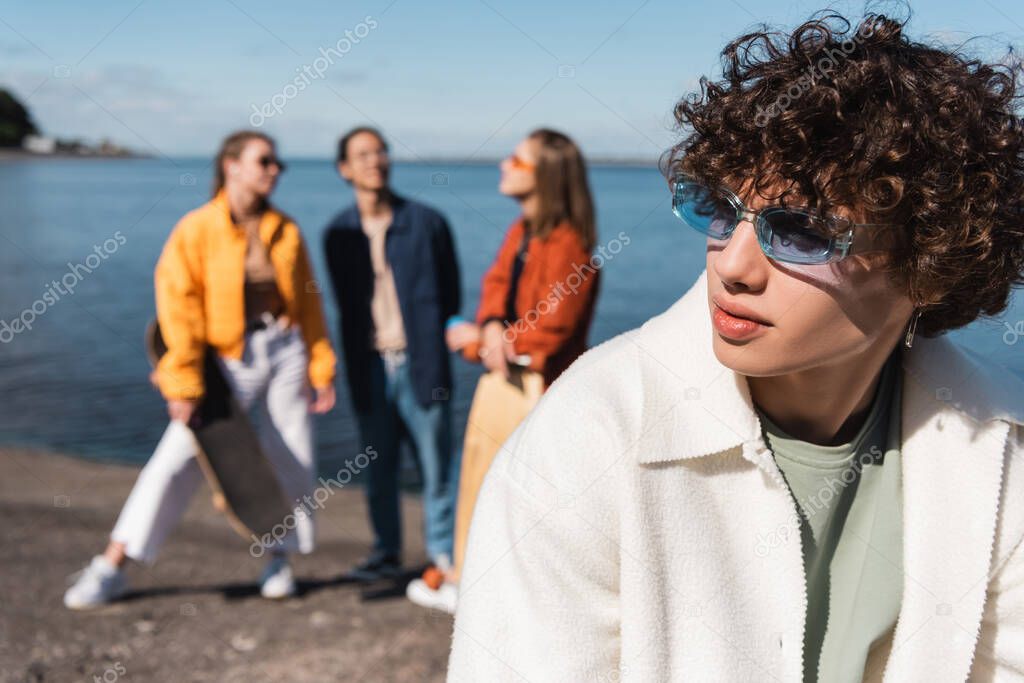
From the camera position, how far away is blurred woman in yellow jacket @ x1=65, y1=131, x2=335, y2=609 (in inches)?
198

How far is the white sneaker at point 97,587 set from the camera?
4992 mm

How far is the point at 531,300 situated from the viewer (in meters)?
4.82

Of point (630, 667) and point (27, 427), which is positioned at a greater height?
point (630, 667)

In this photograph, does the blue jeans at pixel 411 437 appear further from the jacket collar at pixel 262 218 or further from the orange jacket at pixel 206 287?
the jacket collar at pixel 262 218

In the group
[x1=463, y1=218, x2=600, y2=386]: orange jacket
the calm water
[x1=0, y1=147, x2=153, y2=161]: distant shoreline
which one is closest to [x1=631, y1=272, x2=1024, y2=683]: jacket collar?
the calm water

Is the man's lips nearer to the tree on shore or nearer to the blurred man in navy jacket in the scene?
the blurred man in navy jacket

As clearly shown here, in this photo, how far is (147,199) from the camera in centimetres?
4791

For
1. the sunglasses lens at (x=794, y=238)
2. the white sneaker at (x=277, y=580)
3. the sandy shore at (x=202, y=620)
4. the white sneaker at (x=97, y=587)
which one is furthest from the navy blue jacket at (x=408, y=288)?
the sunglasses lens at (x=794, y=238)

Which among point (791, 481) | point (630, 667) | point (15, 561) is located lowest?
point (15, 561)

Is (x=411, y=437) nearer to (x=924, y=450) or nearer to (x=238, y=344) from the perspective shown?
(x=238, y=344)

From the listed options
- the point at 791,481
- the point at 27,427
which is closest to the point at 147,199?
the point at 27,427

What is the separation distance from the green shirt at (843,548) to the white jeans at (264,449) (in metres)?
3.74

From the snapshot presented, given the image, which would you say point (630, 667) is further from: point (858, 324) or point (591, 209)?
point (591, 209)

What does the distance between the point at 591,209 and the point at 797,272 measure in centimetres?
A: 334
